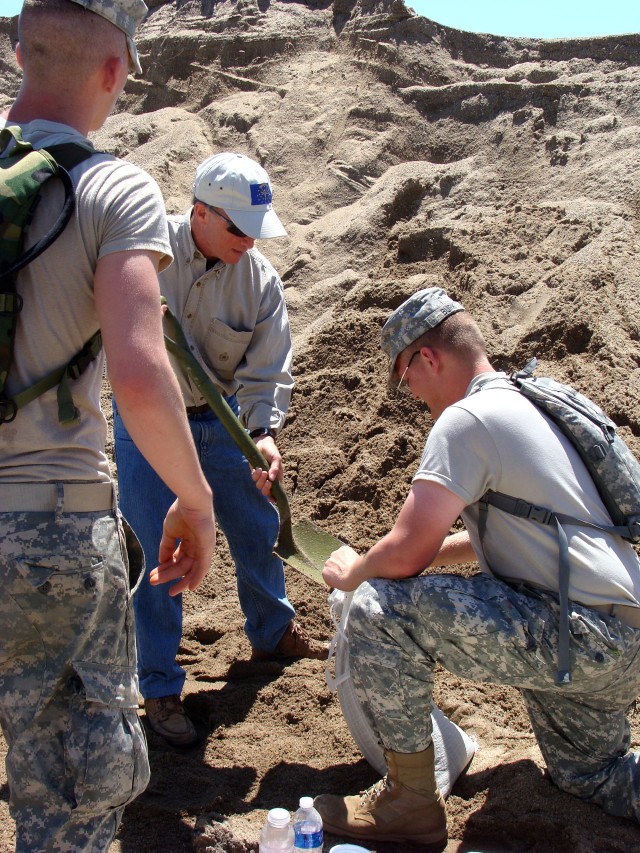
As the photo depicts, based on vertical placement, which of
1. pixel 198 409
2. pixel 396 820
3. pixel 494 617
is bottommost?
pixel 396 820

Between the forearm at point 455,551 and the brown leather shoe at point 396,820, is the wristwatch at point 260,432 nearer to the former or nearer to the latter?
the forearm at point 455,551

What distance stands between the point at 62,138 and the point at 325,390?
3706 mm

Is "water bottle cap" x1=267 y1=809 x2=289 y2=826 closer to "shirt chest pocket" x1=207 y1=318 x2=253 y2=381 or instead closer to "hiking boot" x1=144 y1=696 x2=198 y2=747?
"hiking boot" x1=144 y1=696 x2=198 y2=747

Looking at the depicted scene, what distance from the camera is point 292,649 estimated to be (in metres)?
3.72

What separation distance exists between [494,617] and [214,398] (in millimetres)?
1151

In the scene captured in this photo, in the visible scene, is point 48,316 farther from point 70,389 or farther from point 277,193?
point 277,193

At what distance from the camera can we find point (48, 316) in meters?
1.76

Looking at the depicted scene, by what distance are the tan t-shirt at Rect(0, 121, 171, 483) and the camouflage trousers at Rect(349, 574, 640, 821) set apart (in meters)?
1.08

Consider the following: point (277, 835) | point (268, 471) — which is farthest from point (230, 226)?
point (277, 835)

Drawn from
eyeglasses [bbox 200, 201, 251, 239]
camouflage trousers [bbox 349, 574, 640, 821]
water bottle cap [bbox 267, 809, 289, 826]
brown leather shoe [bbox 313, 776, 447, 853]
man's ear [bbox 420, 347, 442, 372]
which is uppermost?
eyeglasses [bbox 200, 201, 251, 239]

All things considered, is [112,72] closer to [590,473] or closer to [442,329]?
[442,329]

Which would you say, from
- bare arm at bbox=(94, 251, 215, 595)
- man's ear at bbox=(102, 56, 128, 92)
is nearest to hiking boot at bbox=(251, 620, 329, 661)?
bare arm at bbox=(94, 251, 215, 595)

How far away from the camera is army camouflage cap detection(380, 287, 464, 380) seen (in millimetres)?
2727

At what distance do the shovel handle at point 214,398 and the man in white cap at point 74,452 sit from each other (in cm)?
85
